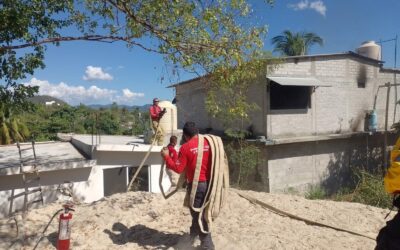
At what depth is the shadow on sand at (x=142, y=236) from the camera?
5.49 meters

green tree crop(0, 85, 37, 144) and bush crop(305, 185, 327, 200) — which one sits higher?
green tree crop(0, 85, 37, 144)


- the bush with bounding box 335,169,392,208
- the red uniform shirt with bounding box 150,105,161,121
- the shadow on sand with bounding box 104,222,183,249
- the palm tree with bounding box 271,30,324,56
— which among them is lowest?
the bush with bounding box 335,169,392,208

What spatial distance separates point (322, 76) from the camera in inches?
592

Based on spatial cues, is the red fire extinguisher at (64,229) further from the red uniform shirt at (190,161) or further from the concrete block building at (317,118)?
the concrete block building at (317,118)

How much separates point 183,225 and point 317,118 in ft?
33.3

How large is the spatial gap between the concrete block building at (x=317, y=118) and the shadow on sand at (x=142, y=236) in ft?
25.9

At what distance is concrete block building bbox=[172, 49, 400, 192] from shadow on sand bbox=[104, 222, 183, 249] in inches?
311

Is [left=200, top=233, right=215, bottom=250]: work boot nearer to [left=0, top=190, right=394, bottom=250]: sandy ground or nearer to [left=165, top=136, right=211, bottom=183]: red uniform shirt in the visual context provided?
[left=0, top=190, right=394, bottom=250]: sandy ground

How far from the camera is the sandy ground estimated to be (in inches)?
217

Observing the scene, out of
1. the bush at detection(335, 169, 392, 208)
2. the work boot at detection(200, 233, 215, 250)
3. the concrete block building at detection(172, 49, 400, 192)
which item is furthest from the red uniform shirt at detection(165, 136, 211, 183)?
the concrete block building at detection(172, 49, 400, 192)

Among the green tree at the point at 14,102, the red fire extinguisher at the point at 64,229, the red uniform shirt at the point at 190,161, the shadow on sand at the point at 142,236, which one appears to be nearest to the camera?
the red uniform shirt at the point at 190,161

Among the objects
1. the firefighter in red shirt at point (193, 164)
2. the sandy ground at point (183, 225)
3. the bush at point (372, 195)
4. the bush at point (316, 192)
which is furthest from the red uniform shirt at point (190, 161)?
the bush at point (316, 192)

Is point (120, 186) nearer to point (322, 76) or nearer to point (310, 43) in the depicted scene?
point (322, 76)

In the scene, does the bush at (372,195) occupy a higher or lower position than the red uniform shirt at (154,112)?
lower
